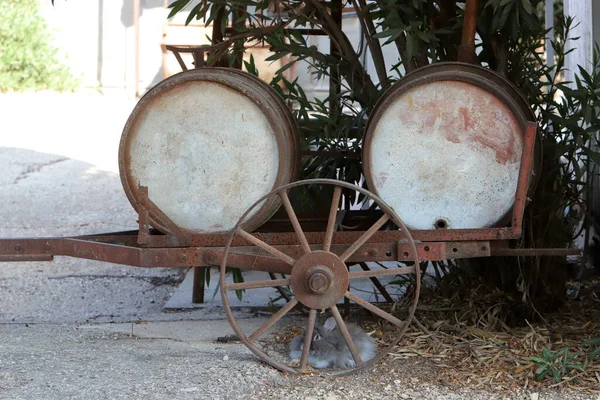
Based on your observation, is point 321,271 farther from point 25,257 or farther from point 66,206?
point 66,206

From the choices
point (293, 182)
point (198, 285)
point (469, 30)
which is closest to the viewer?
point (293, 182)

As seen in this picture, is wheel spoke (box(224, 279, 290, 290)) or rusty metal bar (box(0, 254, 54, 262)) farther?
rusty metal bar (box(0, 254, 54, 262))

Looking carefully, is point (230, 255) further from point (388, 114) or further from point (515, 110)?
point (515, 110)

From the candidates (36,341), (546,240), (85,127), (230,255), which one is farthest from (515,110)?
(85,127)

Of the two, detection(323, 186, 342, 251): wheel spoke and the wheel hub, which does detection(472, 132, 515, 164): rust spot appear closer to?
detection(323, 186, 342, 251): wheel spoke

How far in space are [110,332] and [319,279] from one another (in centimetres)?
146

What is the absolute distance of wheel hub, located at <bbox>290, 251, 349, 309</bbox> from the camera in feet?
12.7

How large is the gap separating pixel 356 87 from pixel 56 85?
10475 mm

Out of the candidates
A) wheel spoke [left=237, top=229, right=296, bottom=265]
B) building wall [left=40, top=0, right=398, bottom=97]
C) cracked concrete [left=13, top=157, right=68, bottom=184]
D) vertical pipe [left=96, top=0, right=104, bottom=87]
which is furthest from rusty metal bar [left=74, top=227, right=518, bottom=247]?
vertical pipe [left=96, top=0, right=104, bottom=87]

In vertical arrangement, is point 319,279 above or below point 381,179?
below

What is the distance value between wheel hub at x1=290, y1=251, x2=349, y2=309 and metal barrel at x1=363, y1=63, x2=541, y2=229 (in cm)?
41

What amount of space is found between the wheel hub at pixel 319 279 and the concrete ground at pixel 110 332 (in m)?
0.34

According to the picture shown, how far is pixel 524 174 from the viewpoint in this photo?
3838 mm

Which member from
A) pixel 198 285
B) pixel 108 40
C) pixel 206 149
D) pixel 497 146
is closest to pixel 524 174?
pixel 497 146
